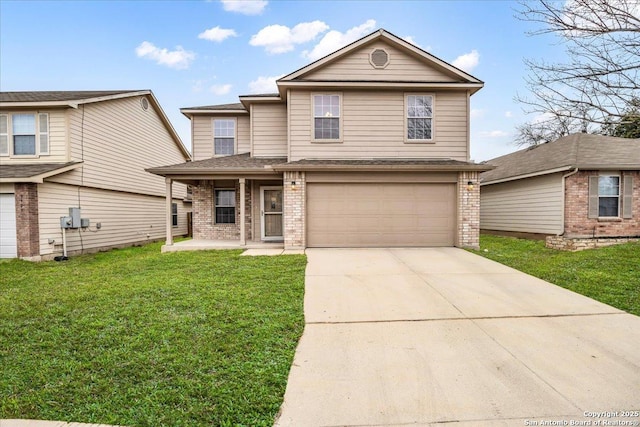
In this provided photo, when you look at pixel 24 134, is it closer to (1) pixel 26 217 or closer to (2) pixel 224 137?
(1) pixel 26 217

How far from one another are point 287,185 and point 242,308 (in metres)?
5.70

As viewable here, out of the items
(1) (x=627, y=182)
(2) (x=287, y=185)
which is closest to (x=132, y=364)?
(2) (x=287, y=185)

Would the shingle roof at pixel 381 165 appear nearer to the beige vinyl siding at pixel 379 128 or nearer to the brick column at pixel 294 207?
the brick column at pixel 294 207

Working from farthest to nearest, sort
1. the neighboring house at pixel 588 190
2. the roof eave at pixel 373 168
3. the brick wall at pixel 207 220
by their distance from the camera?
1. the brick wall at pixel 207 220
2. the neighboring house at pixel 588 190
3. the roof eave at pixel 373 168

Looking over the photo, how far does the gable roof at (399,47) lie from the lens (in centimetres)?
1031

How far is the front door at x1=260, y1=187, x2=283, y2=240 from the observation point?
38.1 feet

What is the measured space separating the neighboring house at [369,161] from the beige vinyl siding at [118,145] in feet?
13.3

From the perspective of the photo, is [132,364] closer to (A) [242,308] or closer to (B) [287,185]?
(A) [242,308]

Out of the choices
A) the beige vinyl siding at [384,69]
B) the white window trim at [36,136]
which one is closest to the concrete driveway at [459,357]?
the beige vinyl siding at [384,69]

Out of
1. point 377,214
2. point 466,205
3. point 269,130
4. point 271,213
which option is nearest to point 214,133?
point 269,130

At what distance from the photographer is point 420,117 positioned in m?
10.6

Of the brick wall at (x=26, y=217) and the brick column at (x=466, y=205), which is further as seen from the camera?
the brick column at (x=466, y=205)

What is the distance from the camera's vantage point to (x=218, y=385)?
111 inches

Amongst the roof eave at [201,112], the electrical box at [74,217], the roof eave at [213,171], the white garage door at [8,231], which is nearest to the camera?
the white garage door at [8,231]
